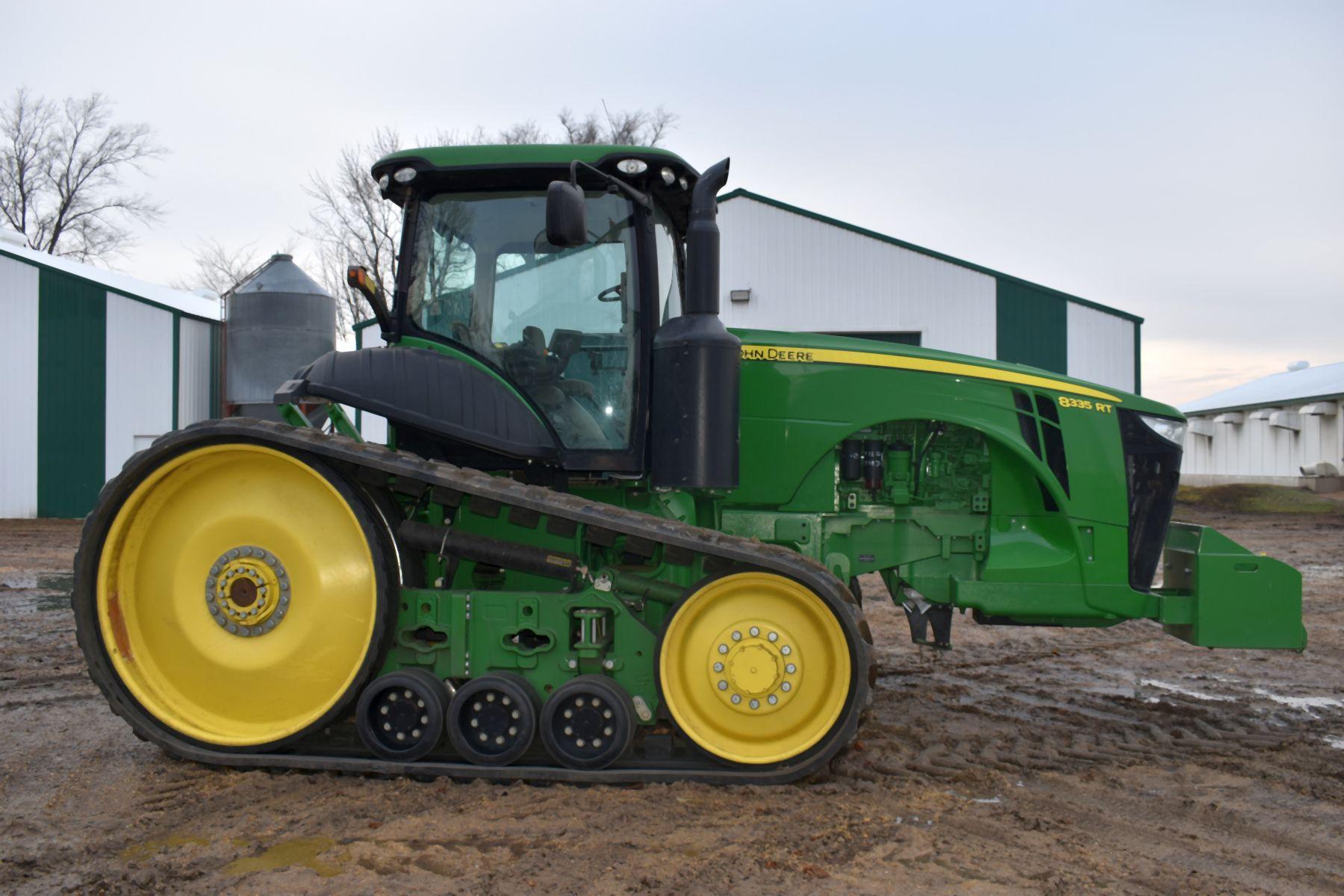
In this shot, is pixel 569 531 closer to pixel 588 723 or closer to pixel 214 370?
pixel 588 723

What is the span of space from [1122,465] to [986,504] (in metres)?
0.68

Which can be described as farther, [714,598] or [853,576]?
[853,576]

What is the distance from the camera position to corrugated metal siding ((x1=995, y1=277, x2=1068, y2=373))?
1866cm

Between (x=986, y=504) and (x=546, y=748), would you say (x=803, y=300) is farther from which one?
(x=546, y=748)

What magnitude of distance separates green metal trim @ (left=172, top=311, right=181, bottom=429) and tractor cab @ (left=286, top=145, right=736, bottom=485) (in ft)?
51.1

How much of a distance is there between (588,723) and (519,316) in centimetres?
177

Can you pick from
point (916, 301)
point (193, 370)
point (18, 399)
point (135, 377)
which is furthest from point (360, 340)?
point (916, 301)

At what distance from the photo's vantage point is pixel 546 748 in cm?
418

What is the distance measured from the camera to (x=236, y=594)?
4.34 metres

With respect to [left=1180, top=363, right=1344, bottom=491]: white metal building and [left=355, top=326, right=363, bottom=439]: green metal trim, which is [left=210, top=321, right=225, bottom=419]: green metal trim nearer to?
[left=355, top=326, right=363, bottom=439]: green metal trim

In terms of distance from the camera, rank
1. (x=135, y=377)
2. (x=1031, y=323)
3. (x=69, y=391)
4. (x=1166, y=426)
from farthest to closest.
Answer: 1. (x=1031, y=323)
2. (x=135, y=377)
3. (x=69, y=391)
4. (x=1166, y=426)

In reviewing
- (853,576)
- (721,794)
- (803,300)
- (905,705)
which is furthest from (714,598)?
(803,300)

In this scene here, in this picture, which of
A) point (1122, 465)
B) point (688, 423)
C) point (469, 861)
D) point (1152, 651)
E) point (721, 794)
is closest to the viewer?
point (469, 861)

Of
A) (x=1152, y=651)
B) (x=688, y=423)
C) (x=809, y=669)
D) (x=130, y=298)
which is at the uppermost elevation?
(x=130, y=298)
